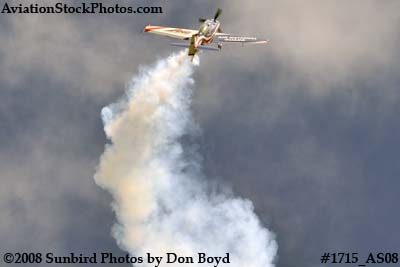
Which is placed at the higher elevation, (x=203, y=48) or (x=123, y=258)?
(x=203, y=48)

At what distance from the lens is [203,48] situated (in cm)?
19862

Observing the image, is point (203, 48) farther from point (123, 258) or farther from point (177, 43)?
point (123, 258)

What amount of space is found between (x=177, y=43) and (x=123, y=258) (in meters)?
33.3

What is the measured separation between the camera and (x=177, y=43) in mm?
195750

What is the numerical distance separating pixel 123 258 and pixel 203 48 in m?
34.1

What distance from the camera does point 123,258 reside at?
639ft

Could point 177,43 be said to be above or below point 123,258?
above

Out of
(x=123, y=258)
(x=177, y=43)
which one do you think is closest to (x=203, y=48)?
(x=177, y=43)

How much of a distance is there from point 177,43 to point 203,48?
193 inches
